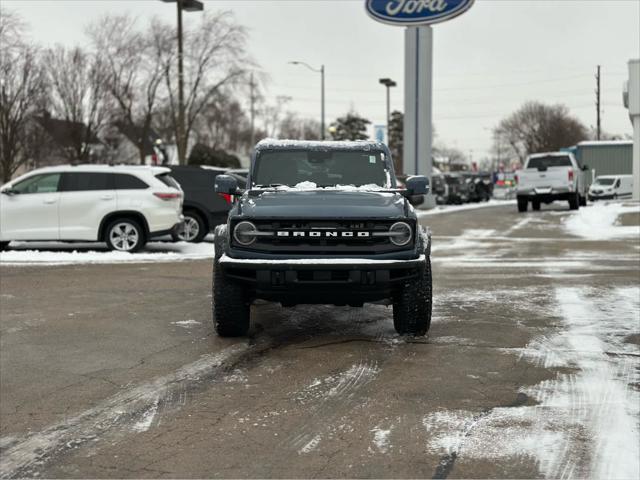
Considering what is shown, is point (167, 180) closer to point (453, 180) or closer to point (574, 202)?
point (574, 202)

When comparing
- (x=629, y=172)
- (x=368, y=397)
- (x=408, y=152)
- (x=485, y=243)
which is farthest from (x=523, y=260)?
(x=629, y=172)

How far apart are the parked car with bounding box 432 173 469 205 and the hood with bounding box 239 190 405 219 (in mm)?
35342

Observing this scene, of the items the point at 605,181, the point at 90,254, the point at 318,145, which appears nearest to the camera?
the point at 318,145

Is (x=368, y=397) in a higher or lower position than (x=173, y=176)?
lower

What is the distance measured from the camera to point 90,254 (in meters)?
15.2

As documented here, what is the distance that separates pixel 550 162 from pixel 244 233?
25208 mm

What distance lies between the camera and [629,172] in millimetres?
59438

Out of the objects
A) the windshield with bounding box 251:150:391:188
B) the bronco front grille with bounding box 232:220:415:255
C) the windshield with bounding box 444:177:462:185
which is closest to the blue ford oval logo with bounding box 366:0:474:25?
the windshield with bounding box 444:177:462:185

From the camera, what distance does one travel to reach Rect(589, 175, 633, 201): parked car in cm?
4934

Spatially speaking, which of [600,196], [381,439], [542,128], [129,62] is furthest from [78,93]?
[542,128]

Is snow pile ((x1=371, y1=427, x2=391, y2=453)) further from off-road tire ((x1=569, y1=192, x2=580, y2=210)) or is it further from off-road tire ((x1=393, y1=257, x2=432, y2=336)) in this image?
off-road tire ((x1=569, y1=192, x2=580, y2=210))

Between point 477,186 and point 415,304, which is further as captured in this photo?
point 477,186

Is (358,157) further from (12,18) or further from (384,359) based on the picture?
(12,18)

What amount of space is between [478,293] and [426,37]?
89.3ft
